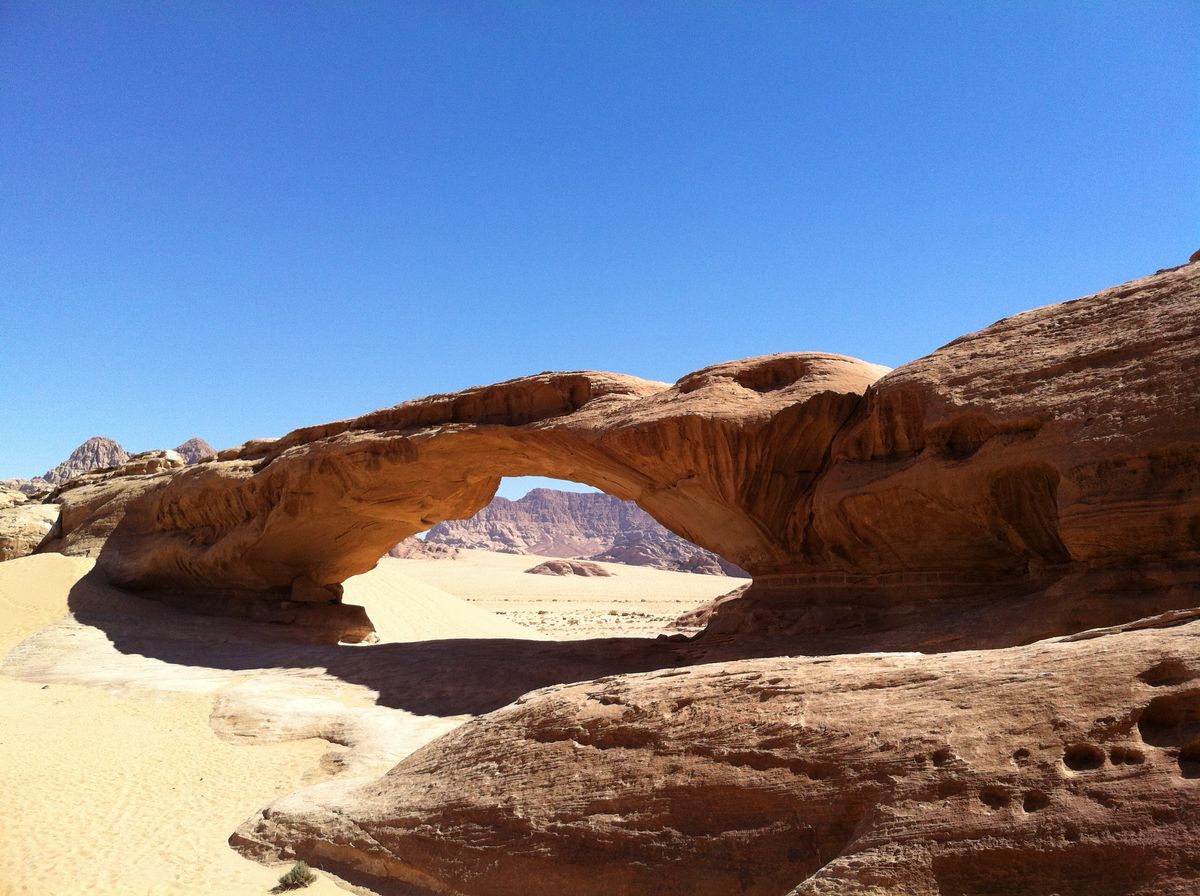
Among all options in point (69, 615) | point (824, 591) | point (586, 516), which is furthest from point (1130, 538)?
point (586, 516)

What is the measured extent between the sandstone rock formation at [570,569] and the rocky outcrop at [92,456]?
4369 centimetres

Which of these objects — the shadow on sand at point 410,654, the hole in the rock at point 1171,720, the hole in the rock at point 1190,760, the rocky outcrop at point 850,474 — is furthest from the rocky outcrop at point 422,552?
the hole in the rock at point 1190,760

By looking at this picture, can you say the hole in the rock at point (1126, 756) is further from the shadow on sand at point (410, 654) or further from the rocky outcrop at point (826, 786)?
the shadow on sand at point (410, 654)

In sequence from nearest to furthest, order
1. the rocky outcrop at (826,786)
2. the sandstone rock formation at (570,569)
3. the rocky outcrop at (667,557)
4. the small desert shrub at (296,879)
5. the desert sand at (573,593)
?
the rocky outcrop at (826,786) < the small desert shrub at (296,879) < the desert sand at (573,593) < the sandstone rock formation at (570,569) < the rocky outcrop at (667,557)

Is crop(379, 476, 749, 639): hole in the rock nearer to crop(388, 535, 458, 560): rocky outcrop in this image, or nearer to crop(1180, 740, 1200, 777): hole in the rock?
crop(388, 535, 458, 560): rocky outcrop

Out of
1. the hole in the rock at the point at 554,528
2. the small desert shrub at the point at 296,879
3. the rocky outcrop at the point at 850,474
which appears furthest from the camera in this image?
the hole in the rock at the point at 554,528

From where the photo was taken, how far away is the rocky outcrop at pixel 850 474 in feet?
28.5

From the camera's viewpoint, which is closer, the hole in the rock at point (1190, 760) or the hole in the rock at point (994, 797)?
the hole in the rock at point (1190, 760)

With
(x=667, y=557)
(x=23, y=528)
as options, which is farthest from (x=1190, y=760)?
(x=667, y=557)

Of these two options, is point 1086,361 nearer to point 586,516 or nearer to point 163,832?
point 163,832

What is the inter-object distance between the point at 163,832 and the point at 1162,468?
399 inches

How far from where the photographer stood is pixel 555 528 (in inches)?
5994

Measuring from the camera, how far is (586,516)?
517 ft

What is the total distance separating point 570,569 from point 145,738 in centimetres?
6341
